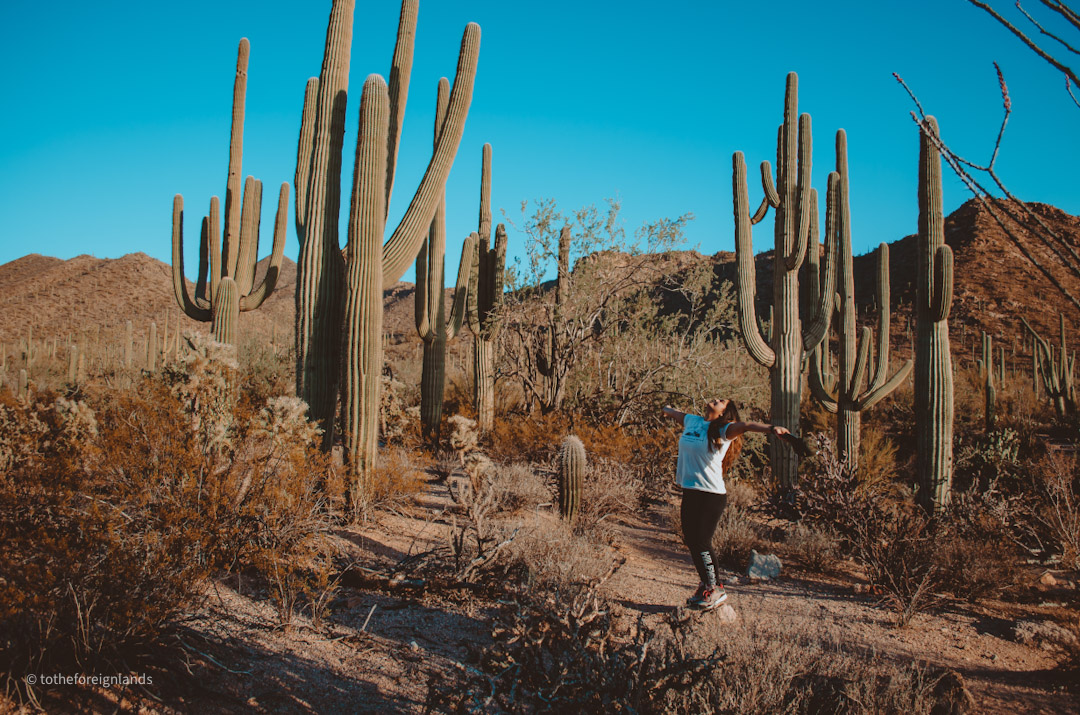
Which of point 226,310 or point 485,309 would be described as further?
point 485,309

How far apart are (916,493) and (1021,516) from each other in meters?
1.04

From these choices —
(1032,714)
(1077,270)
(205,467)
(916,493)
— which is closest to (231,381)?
(205,467)

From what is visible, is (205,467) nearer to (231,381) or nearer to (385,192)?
(231,381)

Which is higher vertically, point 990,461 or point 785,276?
point 785,276

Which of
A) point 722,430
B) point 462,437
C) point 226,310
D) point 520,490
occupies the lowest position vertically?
point 520,490

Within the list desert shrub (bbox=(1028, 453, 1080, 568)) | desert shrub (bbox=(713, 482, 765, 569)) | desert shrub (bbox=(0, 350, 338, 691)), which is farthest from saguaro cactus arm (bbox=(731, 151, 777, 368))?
desert shrub (bbox=(0, 350, 338, 691))

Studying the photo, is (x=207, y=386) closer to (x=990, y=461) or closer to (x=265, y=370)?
(x=990, y=461)

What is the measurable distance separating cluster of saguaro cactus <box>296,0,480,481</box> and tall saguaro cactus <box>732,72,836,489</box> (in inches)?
191

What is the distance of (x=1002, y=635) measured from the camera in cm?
460

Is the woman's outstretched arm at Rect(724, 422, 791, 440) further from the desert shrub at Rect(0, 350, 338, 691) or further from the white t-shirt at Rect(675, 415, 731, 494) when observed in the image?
the desert shrub at Rect(0, 350, 338, 691)

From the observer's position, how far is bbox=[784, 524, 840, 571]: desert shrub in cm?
609

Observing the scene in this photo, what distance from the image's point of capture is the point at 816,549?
20.0ft

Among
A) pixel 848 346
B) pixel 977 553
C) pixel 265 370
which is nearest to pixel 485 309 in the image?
pixel 848 346

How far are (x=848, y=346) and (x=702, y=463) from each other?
681cm
